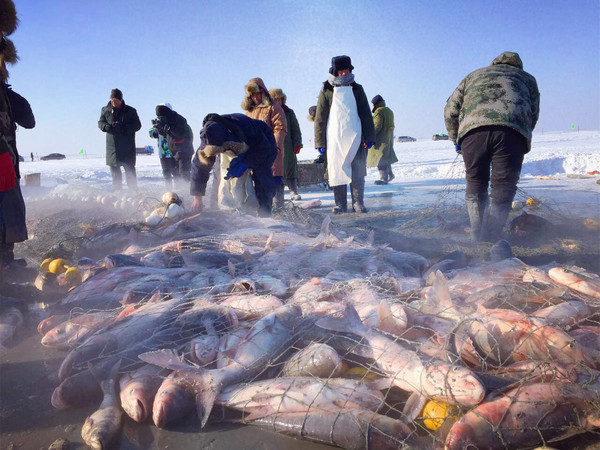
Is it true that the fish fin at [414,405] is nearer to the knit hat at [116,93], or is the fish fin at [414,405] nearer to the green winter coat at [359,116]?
the green winter coat at [359,116]

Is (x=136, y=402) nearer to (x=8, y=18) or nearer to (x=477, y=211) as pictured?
(x=8, y=18)

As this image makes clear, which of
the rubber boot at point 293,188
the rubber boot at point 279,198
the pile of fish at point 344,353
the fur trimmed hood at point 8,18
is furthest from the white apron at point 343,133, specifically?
the fur trimmed hood at point 8,18

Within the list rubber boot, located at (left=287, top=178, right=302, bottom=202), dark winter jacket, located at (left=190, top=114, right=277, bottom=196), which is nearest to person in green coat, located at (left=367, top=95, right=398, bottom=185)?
rubber boot, located at (left=287, top=178, right=302, bottom=202)

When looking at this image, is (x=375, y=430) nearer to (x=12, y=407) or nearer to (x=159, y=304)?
(x=159, y=304)

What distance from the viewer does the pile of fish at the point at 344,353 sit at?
6.35 ft

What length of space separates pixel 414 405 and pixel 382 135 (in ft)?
32.5

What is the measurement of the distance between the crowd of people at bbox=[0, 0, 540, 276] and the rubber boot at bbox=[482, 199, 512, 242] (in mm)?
13

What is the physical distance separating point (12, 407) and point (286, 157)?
7.15 m

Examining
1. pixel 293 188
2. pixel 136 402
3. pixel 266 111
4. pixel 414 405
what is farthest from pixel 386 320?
pixel 293 188

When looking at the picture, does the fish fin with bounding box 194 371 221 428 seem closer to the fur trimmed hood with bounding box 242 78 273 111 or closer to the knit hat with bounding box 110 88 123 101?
the fur trimmed hood with bounding box 242 78 273 111

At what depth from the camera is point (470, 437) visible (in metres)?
1.79

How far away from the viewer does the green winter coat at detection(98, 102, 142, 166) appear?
9.29 metres

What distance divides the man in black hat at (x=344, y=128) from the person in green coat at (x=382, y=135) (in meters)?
3.33

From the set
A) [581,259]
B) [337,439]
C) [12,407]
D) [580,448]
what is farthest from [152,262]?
[581,259]
